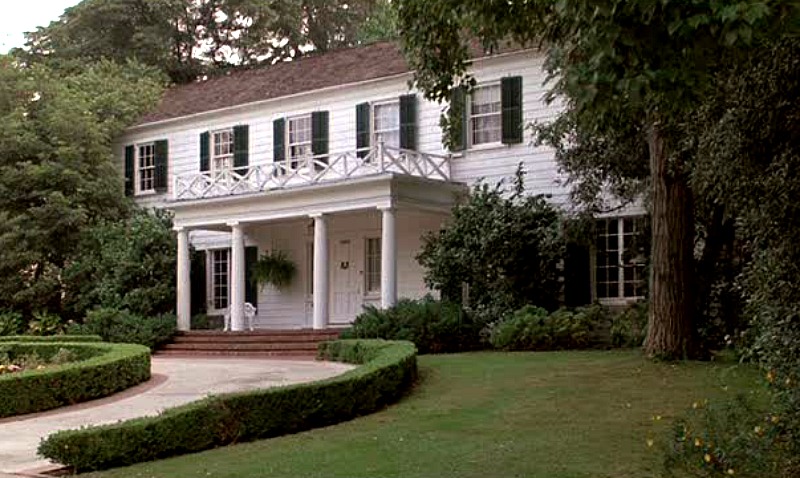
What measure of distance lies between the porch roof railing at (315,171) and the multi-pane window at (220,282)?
120 inches

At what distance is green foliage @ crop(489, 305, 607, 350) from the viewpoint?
19859mm

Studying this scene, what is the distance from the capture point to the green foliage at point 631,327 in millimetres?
19625

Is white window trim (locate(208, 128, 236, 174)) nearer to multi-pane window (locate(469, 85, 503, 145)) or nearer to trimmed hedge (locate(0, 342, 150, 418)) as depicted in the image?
multi-pane window (locate(469, 85, 503, 145))

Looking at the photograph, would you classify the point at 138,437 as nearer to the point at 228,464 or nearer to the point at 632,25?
the point at 228,464

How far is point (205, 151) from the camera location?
29.0m

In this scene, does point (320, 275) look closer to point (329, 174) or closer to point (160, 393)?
point (329, 174)

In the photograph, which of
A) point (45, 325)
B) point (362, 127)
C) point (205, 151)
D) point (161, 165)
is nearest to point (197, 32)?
point (161, 165)

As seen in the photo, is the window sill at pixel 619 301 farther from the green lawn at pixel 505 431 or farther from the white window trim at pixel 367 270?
the white window trim at pixel 367 270

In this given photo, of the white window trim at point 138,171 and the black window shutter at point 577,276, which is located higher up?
the white window trim at point 138,171

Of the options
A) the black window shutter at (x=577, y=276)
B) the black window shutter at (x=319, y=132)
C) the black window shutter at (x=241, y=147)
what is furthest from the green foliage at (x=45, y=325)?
the black window shutter at (x=577, y=276)

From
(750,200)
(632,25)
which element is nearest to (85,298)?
(750,200)

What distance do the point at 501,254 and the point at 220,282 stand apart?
10516 millimetres

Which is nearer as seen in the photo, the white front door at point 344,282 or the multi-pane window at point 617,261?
the multi-pane window at point 617,261

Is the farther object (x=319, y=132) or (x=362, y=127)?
(x=319, y=132)
